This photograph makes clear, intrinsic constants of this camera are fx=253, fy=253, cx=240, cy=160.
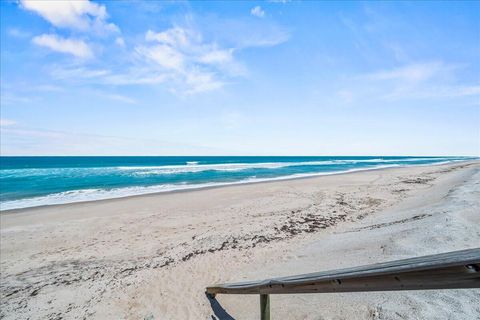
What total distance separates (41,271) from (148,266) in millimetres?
3369

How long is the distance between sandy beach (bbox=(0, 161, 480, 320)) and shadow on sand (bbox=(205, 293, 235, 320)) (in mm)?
25

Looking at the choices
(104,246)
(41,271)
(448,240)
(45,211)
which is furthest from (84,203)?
(448,240)

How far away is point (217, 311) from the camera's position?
4812 mm

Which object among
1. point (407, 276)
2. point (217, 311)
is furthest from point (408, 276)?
point (217, 311)

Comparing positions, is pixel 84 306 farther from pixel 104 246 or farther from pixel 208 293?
pixel 104 246

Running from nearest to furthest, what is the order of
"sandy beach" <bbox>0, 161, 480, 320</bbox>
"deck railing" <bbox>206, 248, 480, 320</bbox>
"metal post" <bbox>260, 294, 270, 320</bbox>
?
"deck railing" <bbox>206, 248, 480, 320</bbox> < "metal post" <bbox>260, 294, 270, 320</bbox> < "sandy beach" <bbox>0, 161, 480, 320</bbox>

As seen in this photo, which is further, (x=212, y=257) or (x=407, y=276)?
(x=212, y=257)

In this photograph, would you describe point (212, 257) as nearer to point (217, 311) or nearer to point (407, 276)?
point (217, 311)

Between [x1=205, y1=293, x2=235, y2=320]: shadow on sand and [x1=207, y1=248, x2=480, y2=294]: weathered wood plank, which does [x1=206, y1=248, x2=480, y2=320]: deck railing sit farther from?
[x1=205, y1=293, x2=235, y2=320]: shadow on sand

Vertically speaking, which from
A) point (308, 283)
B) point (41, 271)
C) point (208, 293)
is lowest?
point (41, 271)

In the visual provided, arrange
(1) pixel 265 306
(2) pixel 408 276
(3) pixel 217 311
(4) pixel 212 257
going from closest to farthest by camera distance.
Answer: (2) pixel 408 276 < (1) pixel 265 306 < (3) pixel 217 311 < (4) pixel 212 257

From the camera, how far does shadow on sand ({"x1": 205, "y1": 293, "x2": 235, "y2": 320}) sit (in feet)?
15.0

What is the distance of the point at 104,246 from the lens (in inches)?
377

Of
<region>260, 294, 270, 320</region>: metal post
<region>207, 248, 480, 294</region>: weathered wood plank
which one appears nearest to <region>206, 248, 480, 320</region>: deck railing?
<region>207, 248, 480, 294</region>: weathered wood plank
